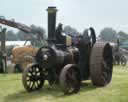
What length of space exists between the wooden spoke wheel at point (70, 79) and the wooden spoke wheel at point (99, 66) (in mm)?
816

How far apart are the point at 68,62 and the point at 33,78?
1106mm

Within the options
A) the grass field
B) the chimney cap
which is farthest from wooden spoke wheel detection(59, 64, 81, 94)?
the chimney cap

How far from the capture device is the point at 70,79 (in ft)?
31.2

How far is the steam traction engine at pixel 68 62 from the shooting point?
9.72 meters

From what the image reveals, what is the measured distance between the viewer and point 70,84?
950 cm

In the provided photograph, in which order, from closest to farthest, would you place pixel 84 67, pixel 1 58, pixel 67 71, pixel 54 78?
pixel 67 71 < pixel 54 78 < pixel 84 67 < pixel 1 58

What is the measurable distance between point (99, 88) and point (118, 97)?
5.23 ft

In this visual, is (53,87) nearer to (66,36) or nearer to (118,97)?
(66,36)

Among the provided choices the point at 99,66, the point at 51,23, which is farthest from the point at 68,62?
the point at 51,23

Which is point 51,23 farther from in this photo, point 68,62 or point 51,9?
point 68,62

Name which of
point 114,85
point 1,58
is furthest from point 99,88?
point 1,58

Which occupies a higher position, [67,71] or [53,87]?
[67,71]

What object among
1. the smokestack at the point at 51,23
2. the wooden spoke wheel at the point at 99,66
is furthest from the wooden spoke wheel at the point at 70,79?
the smokestack at the point at 51,23

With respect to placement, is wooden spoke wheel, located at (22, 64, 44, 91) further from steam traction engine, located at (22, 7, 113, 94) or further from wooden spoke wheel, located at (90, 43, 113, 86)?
wooden spoke wheel, located at (90, 43, 113, 86)
